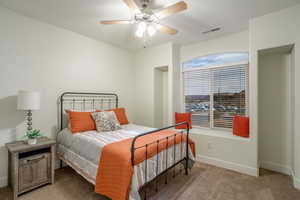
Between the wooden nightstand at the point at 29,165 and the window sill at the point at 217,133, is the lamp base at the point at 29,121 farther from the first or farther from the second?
the window sill at the point at 217,133

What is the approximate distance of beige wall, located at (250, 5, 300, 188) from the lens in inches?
82.7

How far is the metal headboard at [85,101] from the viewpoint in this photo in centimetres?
278

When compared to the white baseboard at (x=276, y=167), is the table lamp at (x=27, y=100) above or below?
above

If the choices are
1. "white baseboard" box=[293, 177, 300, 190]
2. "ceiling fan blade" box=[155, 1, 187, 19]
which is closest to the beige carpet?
"white baseboard" box=[293, 177, 300, 190]

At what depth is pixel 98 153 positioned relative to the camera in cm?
181

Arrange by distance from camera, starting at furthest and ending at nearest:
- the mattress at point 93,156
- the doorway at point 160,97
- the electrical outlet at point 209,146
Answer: the doorway at point 160,97
the electrical outlet at point 209,146
the mattress at point 93,156

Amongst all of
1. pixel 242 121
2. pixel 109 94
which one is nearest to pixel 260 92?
pixel 242 121

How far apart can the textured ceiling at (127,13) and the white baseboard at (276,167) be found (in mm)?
2608

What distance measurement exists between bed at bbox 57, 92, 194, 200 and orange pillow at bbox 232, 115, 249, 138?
105 centimetres

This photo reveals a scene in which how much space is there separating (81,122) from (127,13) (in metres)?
1.95

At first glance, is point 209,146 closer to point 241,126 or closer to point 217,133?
point 217,133

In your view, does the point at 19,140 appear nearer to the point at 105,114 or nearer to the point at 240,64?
the point at 105,114

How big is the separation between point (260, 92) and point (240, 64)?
2.22ft

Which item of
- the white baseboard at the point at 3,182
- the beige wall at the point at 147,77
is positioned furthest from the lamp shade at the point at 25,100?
the beige wall at the point at 147,77
